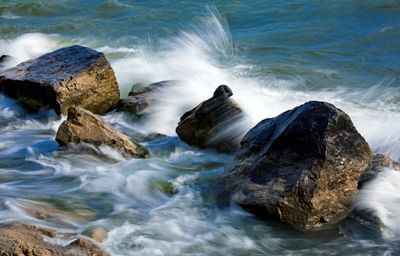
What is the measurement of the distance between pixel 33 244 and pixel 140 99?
17.1ft

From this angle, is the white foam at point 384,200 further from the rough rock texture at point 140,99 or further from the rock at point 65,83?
the rock at point 65,83

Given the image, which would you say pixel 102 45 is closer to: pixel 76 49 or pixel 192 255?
pixel 76 49

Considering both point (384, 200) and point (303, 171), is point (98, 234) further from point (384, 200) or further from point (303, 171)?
point (384, 200)

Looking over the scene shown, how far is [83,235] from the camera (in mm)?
5441

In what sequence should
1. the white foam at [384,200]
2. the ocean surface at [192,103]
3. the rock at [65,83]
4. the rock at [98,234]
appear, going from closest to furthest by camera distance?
the rock at [98,234], the ocean surface at [192,103], the white foam at [384,200], the rock at [65,83]

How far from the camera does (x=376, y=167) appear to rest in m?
6.56

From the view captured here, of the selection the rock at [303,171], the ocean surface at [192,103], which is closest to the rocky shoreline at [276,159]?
the rock at [303,171]

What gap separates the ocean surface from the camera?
18.8 feet

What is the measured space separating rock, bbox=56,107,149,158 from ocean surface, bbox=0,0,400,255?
0.41 ft

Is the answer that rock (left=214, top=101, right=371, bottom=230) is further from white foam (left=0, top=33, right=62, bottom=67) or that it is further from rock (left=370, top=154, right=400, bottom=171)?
white foam (left=0, top=33, right=62, bottom=67)

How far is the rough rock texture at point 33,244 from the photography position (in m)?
4.15

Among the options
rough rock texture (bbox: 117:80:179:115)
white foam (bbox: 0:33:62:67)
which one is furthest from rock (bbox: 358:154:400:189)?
white foam (bbox: 0:33:62:67)

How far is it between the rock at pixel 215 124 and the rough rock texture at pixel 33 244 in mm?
2979

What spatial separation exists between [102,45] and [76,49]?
449 centimetres
